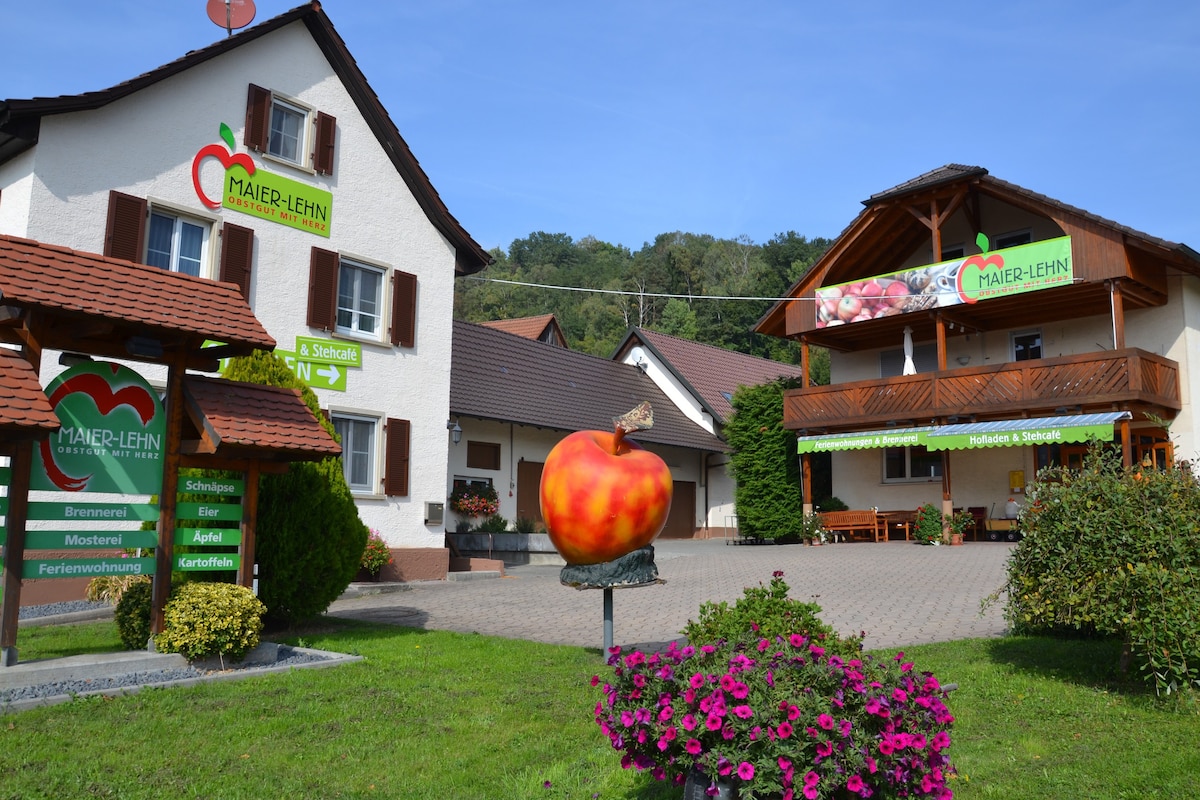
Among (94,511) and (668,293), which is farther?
(668,293)

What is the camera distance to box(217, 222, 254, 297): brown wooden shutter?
14.6 m

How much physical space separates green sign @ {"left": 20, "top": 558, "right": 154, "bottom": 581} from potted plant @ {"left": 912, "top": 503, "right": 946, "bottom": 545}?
61.8 feet

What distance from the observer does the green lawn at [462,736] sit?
495 centimetres

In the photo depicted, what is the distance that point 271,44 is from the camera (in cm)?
1582

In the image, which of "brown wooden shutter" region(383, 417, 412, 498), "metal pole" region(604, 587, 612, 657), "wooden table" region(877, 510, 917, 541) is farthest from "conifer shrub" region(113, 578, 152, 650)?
"wooden table" region(877, 510, 917, 541)

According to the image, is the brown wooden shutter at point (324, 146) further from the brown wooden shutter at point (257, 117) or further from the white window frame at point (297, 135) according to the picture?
the brown wooden shutter at point (257, 117)

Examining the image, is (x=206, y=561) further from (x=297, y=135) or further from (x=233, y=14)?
(x=233, y=14)

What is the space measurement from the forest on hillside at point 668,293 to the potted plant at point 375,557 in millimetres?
48679

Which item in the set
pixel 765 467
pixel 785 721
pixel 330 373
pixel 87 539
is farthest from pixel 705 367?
pixel 785 721

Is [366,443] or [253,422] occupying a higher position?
[366,443]

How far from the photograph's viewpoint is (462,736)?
19.6 feet

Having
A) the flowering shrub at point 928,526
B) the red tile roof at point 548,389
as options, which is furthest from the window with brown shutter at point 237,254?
the flowering shrub at point 928,526

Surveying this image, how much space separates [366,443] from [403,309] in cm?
258

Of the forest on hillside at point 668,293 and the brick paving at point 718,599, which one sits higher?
the forest on hillside at point 668,293
